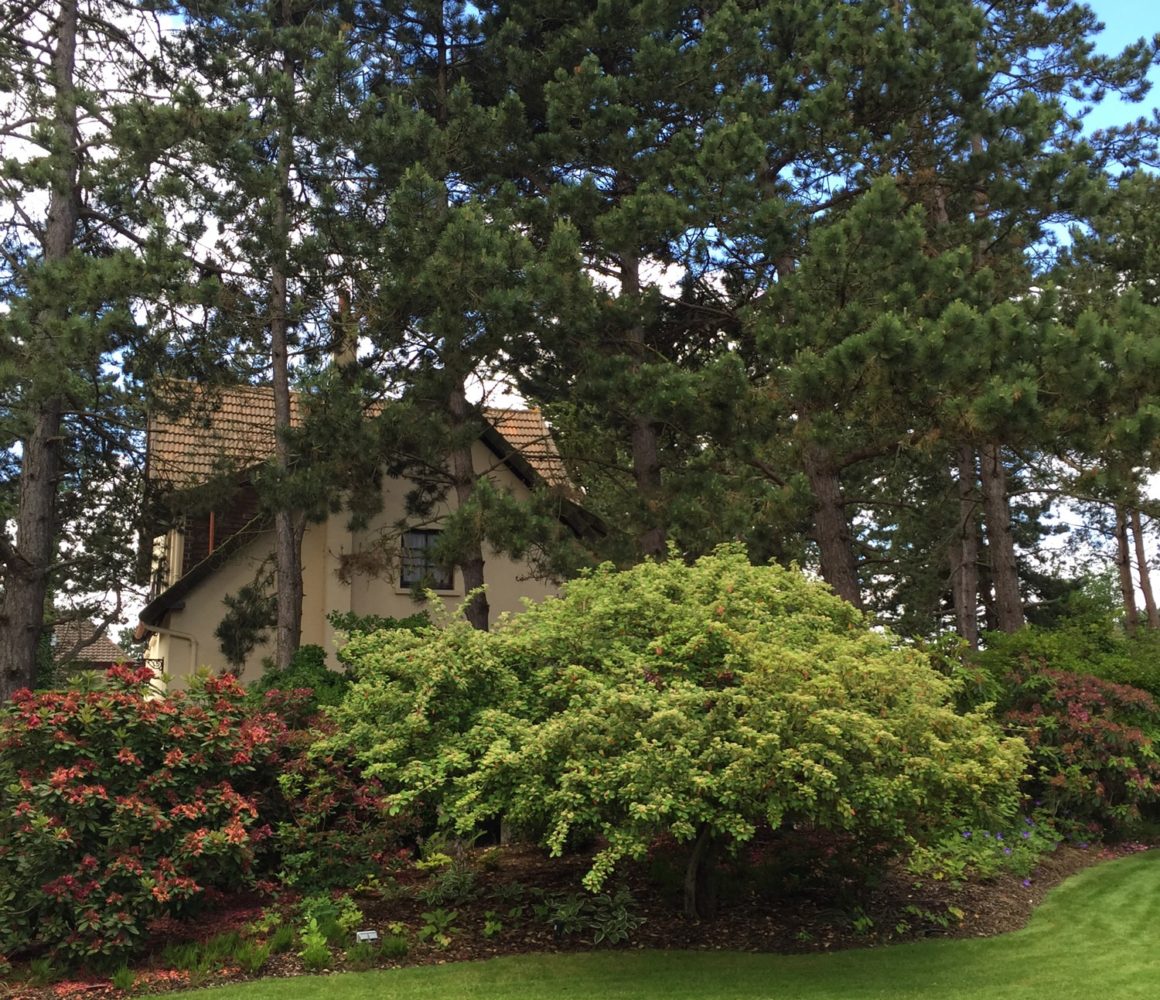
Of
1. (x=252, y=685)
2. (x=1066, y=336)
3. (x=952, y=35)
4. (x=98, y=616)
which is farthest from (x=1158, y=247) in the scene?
(x=98, y=616)

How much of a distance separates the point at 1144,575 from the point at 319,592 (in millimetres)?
24717

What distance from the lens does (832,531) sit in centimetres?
1430

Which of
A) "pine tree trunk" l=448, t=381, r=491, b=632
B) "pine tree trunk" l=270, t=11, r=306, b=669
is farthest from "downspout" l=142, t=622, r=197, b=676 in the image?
"pine tree trunk" l=448, t=381, r=491, b=632

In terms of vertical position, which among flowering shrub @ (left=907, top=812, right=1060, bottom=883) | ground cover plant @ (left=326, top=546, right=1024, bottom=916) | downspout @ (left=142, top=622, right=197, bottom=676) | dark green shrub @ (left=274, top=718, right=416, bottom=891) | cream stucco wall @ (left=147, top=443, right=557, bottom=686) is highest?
cream stucco wall @ (left=147, top=443, right=557, bottom=686)

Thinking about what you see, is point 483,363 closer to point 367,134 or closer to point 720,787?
point 367,134

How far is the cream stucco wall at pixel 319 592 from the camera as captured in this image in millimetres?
18500

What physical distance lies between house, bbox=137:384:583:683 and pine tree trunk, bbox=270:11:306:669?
1295 mm

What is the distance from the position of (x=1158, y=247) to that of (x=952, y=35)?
841 cm

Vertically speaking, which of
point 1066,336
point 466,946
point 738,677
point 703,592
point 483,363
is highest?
point 483,363

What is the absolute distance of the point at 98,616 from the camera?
18.7m

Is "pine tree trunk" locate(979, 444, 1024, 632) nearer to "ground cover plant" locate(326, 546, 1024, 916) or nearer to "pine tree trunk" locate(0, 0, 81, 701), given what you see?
"ground cover plant" locate(326, 546, 1024, 916)

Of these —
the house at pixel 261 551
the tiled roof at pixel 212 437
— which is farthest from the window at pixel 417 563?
the tiled roof at pixel 212 437

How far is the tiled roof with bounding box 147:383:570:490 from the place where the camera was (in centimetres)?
1526

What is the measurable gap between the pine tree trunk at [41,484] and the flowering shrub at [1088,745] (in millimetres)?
11927
